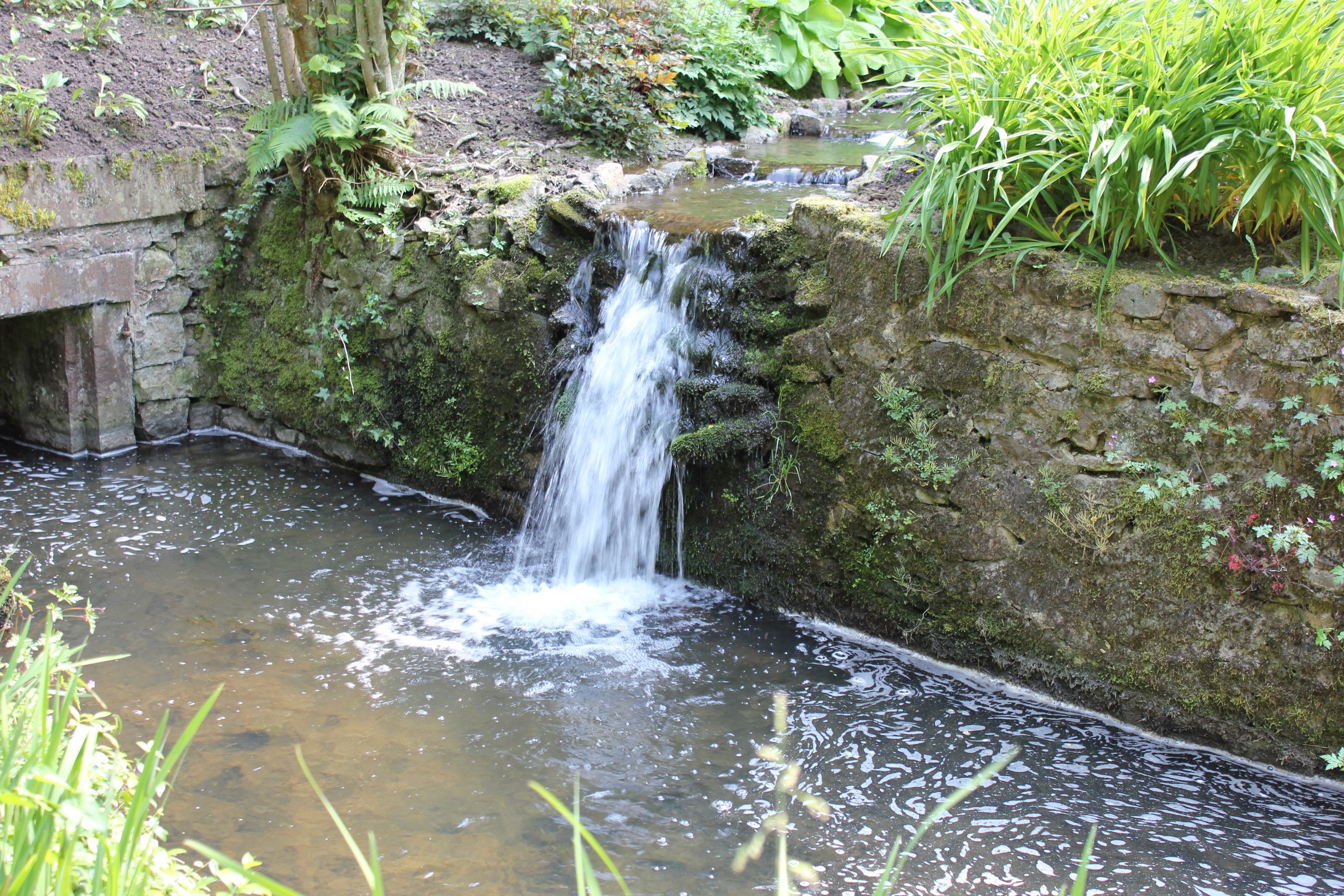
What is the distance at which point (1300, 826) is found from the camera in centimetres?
340

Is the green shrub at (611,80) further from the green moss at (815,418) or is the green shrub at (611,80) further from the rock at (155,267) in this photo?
the green moss at (815,418)

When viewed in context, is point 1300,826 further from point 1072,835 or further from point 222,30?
point 222,30

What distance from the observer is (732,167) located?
23.5 feet

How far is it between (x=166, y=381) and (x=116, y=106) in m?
1.80

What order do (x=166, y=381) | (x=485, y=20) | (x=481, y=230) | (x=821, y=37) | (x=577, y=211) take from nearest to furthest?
1. (x=577, y=211)
2. (x=481, y=230)
3. (x=166, y=381)
4. (x=485, y=20)
5. (x=821, y=37)

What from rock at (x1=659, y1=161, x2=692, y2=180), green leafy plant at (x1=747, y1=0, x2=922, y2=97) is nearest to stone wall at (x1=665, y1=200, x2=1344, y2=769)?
rock at (x1=659, y1=161, x2=692, y2=180)

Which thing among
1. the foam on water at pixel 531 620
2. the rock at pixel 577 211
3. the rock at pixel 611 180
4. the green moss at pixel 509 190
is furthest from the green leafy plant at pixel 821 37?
the foam on water at pixel 531 620

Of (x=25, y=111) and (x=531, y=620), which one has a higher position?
(x=25, y=111)

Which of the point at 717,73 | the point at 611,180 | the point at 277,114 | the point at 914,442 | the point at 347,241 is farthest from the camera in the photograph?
the point at 717,73

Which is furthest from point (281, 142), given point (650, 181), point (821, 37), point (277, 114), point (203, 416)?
point (821, 37)

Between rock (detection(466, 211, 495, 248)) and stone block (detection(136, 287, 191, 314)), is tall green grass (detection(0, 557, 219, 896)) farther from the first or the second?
stone block (detection(136, 287, 191, 314))

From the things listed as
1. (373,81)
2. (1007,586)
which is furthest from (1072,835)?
(373,81)

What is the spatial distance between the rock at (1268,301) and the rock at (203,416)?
6.33m

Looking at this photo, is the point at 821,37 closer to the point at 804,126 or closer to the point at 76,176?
the point at 804,126
